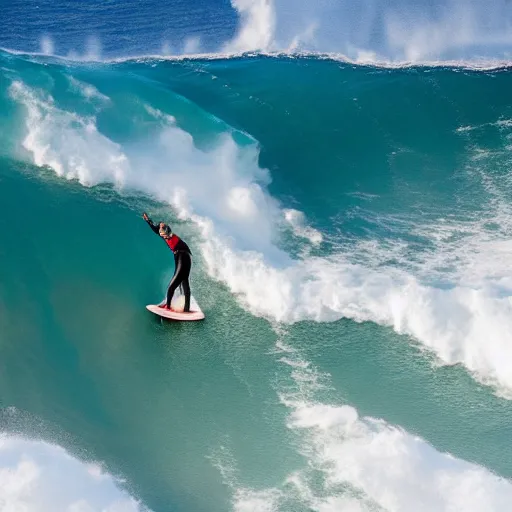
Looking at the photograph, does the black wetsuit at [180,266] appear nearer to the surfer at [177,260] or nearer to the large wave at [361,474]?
the surfer at [177,260]

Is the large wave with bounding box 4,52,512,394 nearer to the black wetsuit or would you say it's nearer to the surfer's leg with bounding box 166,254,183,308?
the black wetsuit

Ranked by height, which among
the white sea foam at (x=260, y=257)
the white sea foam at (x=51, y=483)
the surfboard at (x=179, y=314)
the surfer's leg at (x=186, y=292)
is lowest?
the white sea foam at (x=51, y=483)

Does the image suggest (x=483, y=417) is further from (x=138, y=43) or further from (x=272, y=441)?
(x=138, y=43)

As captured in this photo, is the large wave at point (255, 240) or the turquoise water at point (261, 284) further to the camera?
the large wave at point (255, 240)

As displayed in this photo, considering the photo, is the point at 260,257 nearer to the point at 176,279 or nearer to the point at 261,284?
the point at 261,284

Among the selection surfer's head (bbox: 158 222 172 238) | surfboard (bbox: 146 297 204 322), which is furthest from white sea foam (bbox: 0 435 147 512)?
surfer's head (bbox: 158 222 172 238)

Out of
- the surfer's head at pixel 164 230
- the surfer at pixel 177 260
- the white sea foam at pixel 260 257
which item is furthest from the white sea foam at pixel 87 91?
the surfer's head at pixel 164 230

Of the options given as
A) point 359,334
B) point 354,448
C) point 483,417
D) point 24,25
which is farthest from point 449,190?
point 24,25
